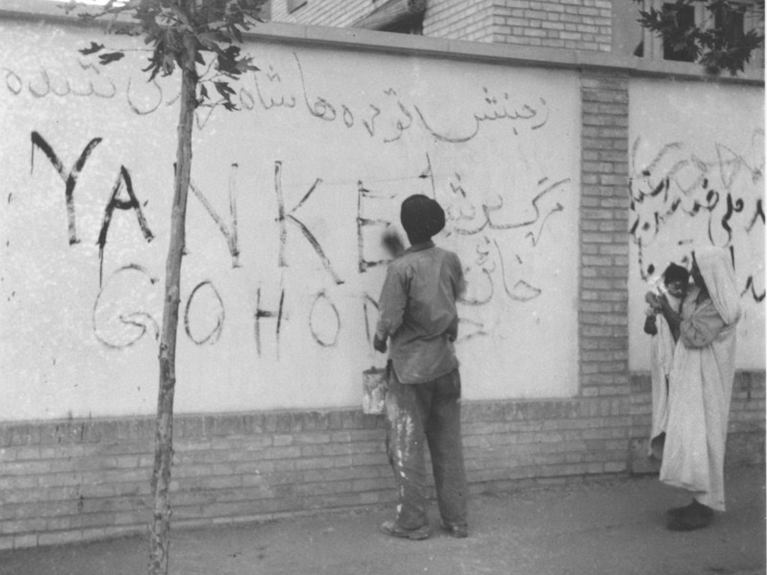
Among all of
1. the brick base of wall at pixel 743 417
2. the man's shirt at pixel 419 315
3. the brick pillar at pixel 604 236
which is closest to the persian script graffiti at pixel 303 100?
the brick pillar at pixel 604 236

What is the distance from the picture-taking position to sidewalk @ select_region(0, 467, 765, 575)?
5.75 meters

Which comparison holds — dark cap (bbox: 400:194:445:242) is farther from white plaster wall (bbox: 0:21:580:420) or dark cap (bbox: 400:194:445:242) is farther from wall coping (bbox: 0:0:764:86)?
wall coping (bbox: 0:0:764:86)

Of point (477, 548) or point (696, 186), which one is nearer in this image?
point (477, 548)

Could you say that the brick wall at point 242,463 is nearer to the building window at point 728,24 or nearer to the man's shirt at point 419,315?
the man's shirt at point 419,315

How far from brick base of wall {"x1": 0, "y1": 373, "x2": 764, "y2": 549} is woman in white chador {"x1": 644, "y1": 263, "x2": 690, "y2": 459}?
788 mm

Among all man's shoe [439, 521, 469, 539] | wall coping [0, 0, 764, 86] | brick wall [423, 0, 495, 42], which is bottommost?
man's shoe [439, 521, 469, 539]

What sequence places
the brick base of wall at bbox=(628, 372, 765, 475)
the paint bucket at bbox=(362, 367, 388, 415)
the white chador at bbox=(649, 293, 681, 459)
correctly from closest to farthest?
the paint bucket at bbox=(362, 367, 388, 415), the white chador at bbox=(649, 293, 681, 459), the brick base of wall at bbox=(628, 372, 765, 475)

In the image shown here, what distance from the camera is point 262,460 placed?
6.50m

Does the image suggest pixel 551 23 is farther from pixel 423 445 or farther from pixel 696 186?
pixel 423 445

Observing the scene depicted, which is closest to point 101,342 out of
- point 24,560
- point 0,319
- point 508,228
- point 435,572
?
point 0,319

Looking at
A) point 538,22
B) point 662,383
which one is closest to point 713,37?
point 538,22

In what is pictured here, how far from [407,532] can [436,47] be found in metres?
2.96

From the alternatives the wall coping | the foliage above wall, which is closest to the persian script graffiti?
the wall coping

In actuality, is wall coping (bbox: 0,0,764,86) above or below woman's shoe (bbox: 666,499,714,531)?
above
